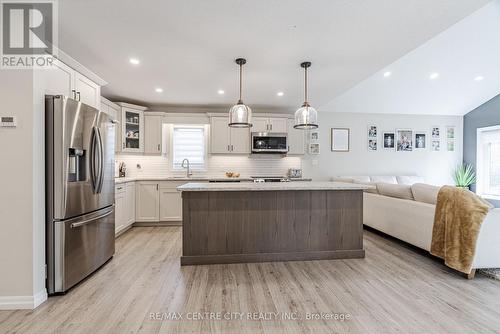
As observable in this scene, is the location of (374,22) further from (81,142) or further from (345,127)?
(345,127)

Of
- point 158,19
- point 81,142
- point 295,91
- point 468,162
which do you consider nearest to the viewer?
point 158,19

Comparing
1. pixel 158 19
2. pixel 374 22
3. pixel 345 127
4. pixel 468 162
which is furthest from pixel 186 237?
pixel 468 162

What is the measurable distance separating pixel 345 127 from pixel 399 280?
4425 millimetres

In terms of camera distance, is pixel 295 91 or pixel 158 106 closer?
pixel 295 91

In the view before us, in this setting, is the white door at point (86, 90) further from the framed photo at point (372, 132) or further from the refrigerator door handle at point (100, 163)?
the framed photo at point (372, 132)

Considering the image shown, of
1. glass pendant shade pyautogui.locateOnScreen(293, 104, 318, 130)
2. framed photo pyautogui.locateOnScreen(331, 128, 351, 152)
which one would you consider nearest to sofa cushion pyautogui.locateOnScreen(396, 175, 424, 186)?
framed photo pyautogui.locateOnScreen(331, 128, 351, 152)

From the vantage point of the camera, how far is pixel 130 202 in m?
4.51

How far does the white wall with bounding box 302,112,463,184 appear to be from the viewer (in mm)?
6191

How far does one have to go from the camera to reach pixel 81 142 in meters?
2.39

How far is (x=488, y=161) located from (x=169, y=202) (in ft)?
25.9

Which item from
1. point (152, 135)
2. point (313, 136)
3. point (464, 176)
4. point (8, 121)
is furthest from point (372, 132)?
point (8, 121)

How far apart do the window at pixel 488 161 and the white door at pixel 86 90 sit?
8.51m

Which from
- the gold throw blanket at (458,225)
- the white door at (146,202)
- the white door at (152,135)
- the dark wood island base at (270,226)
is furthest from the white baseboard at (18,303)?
the gold throw blanket at (458,225)

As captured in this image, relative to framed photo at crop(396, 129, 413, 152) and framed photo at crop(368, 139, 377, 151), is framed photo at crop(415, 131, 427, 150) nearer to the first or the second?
framed photo at crop(396, 129, 413, 152)
